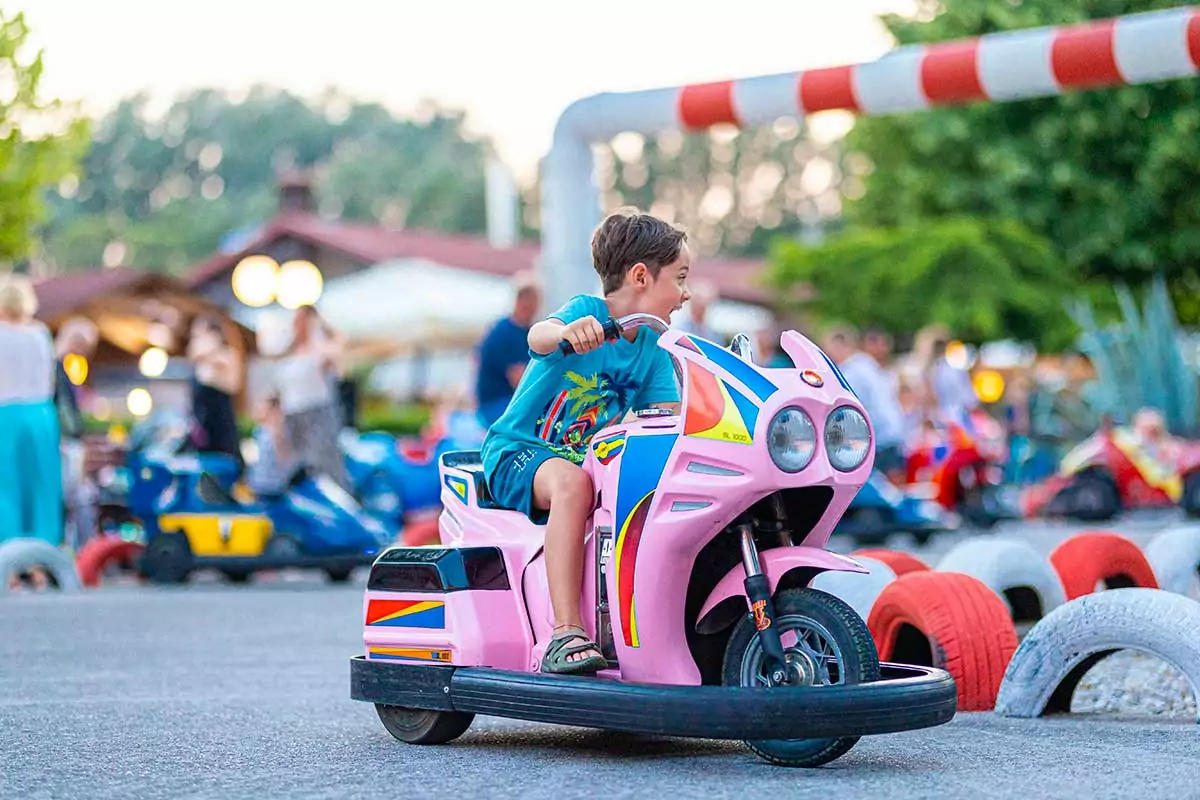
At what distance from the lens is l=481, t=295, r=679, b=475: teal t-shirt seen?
218 inches

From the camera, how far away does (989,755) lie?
17.4ft

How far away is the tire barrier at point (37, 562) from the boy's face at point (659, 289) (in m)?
7.12

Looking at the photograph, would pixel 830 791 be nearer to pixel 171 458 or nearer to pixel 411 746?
pixel 411 746

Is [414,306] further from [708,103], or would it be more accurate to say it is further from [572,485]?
[572,485]

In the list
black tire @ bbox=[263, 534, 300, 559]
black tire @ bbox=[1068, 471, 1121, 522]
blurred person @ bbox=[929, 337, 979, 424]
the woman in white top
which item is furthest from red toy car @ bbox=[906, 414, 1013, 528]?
the woman in white top

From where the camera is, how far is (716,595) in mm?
5113

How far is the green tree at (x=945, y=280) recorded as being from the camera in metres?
37.7

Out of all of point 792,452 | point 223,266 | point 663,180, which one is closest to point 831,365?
point 792,452

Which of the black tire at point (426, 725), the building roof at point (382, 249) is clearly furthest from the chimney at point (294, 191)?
the black tire at point (426, 725)

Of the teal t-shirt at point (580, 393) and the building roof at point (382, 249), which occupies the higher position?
the building roof at point (382, 249)

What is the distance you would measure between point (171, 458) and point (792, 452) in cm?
900

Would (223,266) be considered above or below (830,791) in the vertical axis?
above

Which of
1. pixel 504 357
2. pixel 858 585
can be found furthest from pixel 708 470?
pixel 504 357

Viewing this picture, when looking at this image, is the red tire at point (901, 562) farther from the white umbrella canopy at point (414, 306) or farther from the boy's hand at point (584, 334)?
the white umbrella canopy at point (414, 306)
